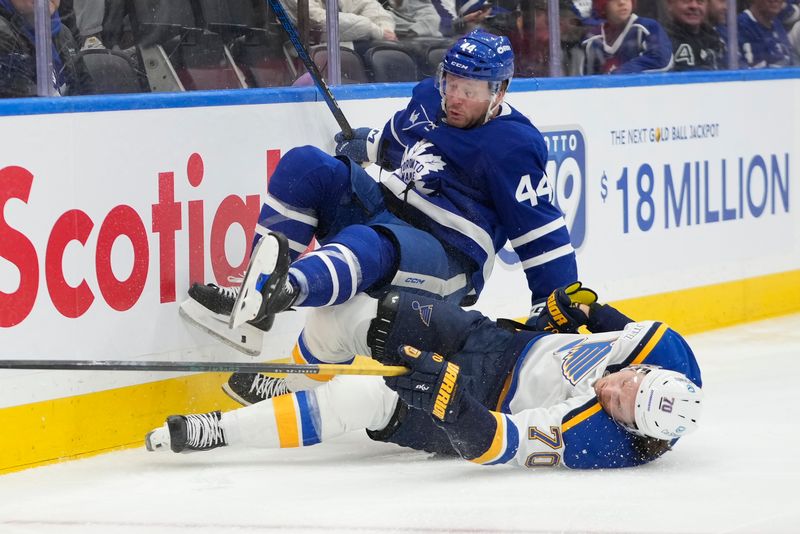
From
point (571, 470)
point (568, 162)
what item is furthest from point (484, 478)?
point (568, 162)

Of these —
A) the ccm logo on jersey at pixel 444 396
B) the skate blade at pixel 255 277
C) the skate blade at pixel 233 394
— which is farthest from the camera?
the skate blade at pixel 233 394

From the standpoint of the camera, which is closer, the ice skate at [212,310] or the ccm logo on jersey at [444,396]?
the ccm logo on jersey at [444,396]

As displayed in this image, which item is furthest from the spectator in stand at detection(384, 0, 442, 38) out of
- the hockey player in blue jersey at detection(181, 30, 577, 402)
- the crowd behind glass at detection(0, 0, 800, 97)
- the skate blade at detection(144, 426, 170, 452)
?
the skate blade at detection(144, 426, 170, 452)

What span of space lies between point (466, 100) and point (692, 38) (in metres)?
2.03

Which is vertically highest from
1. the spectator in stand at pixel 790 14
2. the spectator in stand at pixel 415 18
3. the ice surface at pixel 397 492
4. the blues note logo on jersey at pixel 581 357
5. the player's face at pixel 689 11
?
the spectator in stand at pixel 415 18

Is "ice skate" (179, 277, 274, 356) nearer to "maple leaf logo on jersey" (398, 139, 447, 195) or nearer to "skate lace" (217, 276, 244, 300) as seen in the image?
"skate lace" (217, 276, 244, 300)

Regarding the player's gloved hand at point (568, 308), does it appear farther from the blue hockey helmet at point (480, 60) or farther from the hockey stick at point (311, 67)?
the hockey stick at point (311, 67)

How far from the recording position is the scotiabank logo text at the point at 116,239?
11.2 feet

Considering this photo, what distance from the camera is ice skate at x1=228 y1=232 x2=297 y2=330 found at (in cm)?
327

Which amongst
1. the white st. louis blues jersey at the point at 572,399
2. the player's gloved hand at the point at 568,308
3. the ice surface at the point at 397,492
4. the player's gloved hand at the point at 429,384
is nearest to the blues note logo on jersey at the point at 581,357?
the white st. louis blues jersey at the point at 572,399

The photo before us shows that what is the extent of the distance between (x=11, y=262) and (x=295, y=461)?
2.65ft

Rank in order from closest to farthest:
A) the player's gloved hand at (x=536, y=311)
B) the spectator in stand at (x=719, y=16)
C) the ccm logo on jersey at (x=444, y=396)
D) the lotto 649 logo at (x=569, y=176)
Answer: the ccm logo on jersey at (x=444, y=396) < the player's gloved hand at (x=536, y=311) < the lotto 649 logo at (x=569, y=176) < the spectator in stand at (x=719, y=16)

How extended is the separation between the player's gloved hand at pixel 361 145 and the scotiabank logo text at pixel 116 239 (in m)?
0.21

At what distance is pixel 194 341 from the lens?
3.91m
